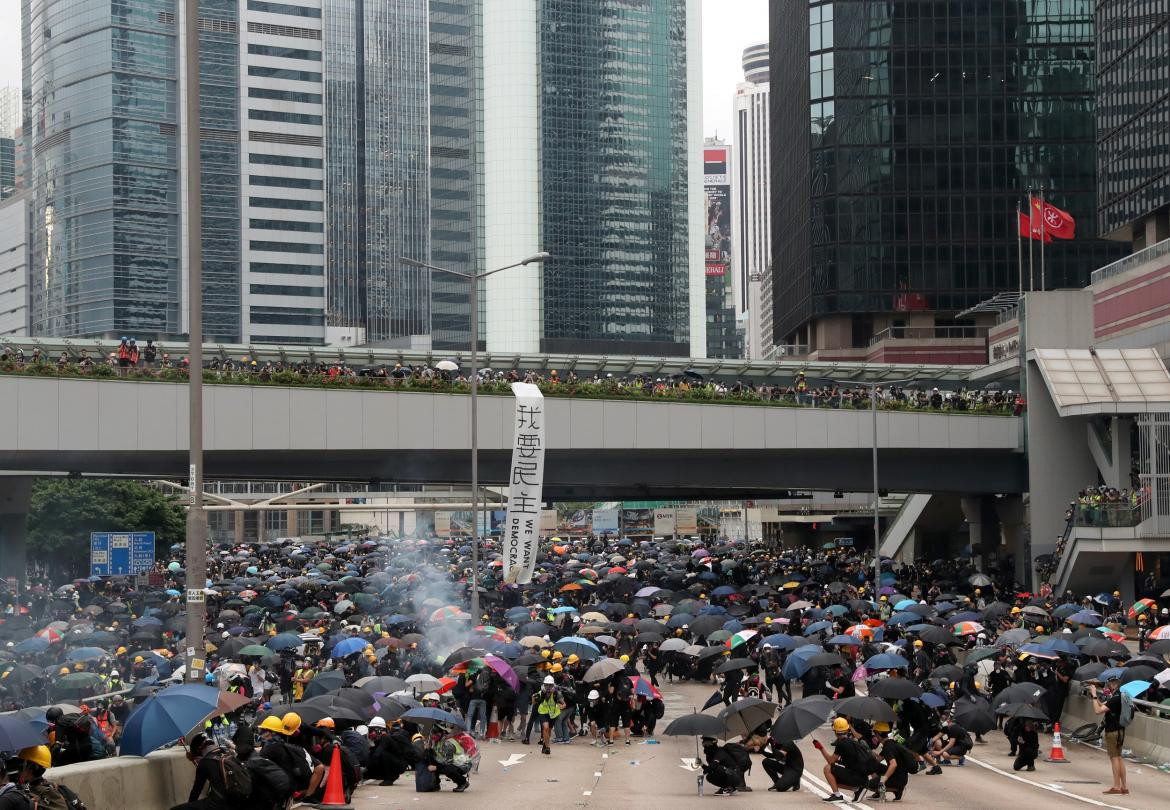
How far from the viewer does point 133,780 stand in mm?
14062

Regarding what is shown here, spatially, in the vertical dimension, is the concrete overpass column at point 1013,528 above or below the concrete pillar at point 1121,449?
below

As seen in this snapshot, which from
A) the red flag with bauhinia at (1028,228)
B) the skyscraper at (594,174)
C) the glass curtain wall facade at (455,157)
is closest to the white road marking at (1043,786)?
the red flag with bauhinia at (1028,228)

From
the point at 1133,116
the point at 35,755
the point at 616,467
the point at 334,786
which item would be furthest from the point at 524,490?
the point at 1133,116

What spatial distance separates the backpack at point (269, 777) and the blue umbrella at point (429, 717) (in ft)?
18.6

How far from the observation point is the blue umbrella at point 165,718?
14.4m

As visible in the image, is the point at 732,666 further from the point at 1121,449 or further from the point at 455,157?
the point at 455,157

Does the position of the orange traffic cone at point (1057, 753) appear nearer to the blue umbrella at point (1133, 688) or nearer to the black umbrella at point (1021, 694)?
the black umbrella at point (1021, 694)

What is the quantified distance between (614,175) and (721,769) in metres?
173

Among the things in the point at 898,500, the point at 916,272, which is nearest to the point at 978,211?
the point at 916,272

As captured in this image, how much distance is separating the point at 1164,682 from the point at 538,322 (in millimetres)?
162468

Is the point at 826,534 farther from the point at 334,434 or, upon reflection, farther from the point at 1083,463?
the point at 334,434

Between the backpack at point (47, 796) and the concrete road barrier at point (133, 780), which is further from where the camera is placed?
the concrete road barrier at point (133, 780)

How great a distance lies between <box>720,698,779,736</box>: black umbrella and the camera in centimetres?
1939

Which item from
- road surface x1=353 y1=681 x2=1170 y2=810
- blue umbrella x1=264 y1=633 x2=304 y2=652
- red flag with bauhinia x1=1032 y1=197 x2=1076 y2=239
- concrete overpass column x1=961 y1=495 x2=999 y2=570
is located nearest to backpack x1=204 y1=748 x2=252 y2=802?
road surface x1=353 y1=681 x2=1170 y2=810
